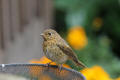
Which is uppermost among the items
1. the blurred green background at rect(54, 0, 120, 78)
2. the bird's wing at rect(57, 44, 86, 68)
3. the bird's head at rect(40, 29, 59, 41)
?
the bird's head at rect(40, 29, 59, 41)

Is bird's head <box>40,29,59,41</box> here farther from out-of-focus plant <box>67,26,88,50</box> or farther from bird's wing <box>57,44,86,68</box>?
out-of-focus plant <box>67,26,88,50</box>

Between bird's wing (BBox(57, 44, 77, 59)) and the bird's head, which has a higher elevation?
the bird's head

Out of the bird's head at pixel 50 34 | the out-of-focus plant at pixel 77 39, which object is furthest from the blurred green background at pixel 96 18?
the bird's head at pixel 50 34

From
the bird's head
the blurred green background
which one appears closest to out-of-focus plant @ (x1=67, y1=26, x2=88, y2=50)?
the blurred green background

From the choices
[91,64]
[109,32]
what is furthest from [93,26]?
[91,64]

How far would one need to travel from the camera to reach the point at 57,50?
11.4ft

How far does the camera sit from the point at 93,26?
24.2 feet

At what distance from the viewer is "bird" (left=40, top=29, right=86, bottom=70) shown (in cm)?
342

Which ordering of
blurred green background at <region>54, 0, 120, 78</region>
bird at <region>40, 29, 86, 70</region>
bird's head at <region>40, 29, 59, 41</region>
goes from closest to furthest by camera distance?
1. bird at <region>40, 29, 86, 70</region>
2. bird's head at <region>40, 29, 59, 41</region>
3. blurred green background at <region>54, 0, 120, 78</region>

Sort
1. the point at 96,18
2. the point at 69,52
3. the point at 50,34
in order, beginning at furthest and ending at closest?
the point at 96,18
the point at 50,34
the point at 69,52

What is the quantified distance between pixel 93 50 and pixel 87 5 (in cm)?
159

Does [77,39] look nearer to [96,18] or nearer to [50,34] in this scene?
[96,18]

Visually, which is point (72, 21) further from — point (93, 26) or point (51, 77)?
point (51, 77)

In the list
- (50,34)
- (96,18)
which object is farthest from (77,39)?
(50,34)
